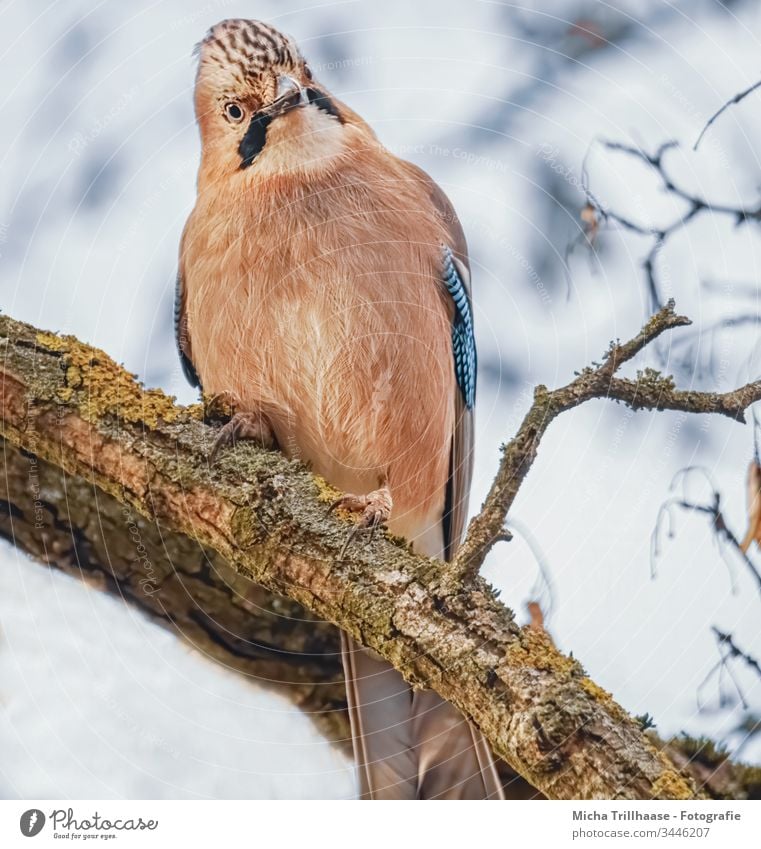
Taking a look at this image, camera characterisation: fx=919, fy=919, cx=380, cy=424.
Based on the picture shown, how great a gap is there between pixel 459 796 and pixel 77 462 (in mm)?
946

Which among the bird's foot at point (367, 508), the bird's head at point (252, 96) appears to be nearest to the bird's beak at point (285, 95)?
the bird's head at point (252, 96)

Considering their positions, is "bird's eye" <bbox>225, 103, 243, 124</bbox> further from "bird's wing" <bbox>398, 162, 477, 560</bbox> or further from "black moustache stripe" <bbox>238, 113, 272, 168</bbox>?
"bird's wing" <bbox>398, 162, 477, 560</bbox>

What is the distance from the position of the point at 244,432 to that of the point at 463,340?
58 centimetres

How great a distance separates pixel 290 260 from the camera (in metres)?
1.86

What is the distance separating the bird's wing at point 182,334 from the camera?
1.99m

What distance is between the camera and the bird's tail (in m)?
1.78

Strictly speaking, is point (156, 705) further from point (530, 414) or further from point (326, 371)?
point (530, 414)

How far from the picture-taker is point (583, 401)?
148 centimetres

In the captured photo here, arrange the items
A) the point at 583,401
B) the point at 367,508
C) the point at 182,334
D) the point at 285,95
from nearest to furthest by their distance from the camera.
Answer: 1. the point at 583,401
2. the point at 367,508
3. the point at 285,95
4. the point at 182,334

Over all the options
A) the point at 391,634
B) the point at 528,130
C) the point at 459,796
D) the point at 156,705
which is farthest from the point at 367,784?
the point at 528,130

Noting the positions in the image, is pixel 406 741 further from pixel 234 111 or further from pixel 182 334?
pixel 234 111

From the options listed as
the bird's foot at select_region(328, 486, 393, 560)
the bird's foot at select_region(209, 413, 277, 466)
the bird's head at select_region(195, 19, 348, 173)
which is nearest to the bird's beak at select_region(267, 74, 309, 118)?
the bird's head at select_region(195, 19, 348, 173)

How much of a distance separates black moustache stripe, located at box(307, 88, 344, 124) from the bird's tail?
1.11 meters

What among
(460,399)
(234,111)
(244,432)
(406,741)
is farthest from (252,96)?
(406,741)
